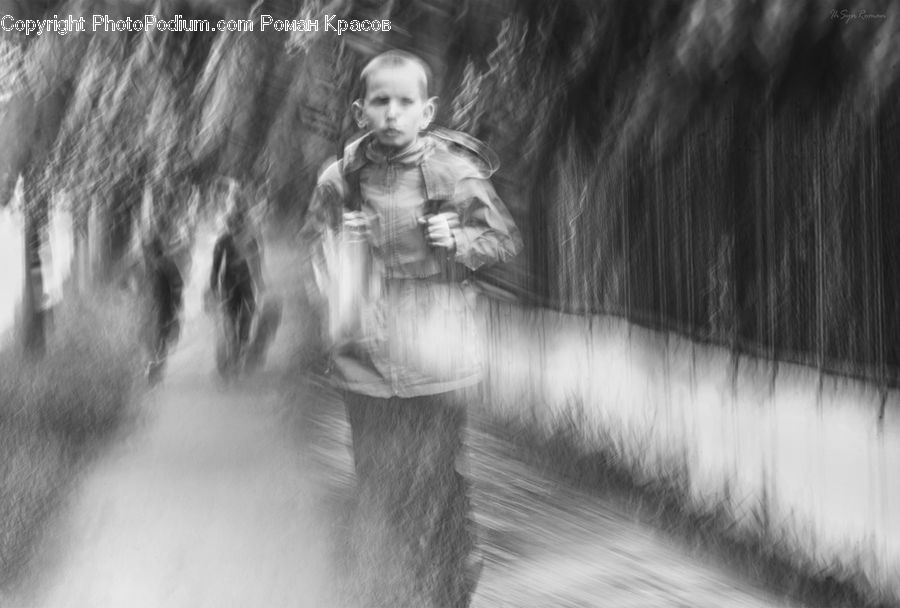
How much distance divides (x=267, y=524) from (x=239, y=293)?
658 mm

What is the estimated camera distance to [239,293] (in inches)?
135

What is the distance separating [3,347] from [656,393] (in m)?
1.89

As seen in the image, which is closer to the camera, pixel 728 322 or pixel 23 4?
pixel 728 322

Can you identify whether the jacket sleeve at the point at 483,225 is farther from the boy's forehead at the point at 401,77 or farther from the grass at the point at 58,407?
the grass at the point at 58,407

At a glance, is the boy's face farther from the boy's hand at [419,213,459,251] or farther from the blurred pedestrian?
the blurred pedestrian

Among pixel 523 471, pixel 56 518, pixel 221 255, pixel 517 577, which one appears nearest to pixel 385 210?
pixel 221 255

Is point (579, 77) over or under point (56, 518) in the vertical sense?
over

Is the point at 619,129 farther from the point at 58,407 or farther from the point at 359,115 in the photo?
the point at 58,407

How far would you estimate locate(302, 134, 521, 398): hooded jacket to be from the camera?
330 centimetres

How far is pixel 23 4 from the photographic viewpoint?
351 centimetres

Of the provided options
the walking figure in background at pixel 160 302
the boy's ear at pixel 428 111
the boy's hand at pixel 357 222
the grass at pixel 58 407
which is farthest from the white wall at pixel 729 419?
the grass at pixel 58 407

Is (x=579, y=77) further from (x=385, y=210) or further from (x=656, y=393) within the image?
(x=656, y=393)
